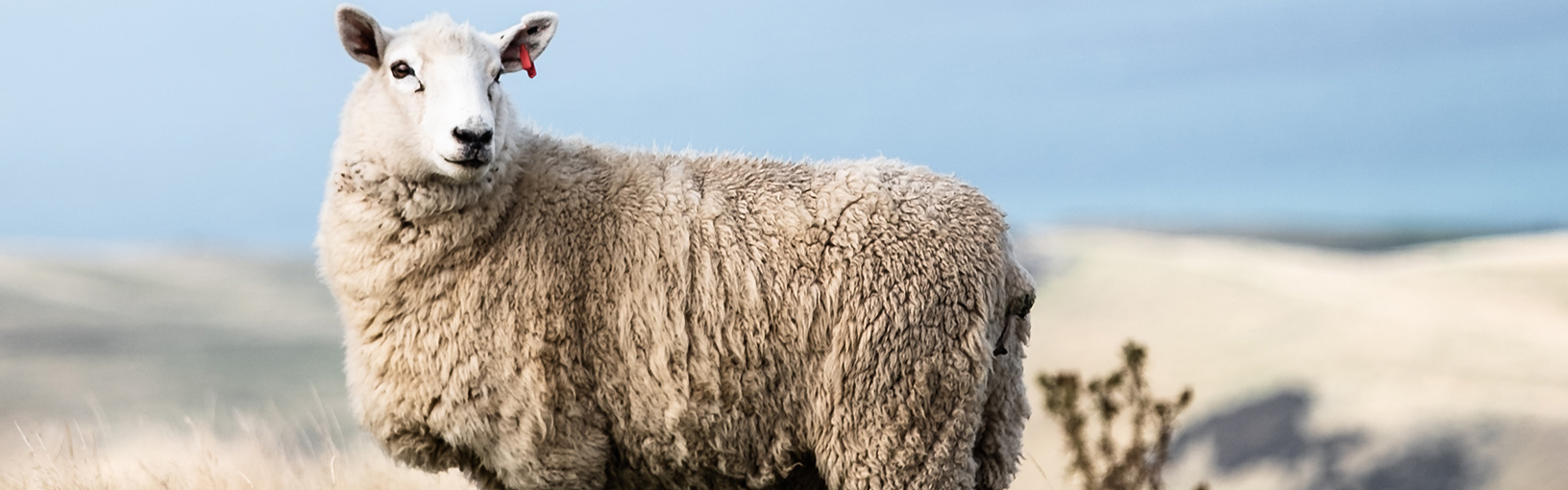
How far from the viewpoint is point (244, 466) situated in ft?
25.3

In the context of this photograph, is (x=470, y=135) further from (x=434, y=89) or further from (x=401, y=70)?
(x=401, y=70)

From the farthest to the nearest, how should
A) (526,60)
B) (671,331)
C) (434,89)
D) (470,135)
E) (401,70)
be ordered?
(526,60)
(671,331)
(401,70)
(434,89)
(470,135)

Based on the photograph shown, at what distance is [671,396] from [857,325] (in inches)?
33.7

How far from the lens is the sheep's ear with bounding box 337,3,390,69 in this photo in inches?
203

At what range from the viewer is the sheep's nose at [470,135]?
4.70 metres

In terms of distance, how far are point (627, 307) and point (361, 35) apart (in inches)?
65.0

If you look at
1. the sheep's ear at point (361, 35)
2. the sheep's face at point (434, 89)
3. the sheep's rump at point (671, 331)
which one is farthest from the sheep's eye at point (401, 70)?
the sheep's rump at point (671, 331)

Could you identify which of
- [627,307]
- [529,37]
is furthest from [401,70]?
[627,307]

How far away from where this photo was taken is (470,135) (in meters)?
4.72

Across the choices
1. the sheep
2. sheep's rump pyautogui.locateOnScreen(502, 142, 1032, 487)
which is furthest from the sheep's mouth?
sheep's rump pyautogui.locateOnScreen(502, 142, 1032, 487)

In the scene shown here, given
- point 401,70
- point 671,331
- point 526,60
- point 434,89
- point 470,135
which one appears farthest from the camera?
point 526,60

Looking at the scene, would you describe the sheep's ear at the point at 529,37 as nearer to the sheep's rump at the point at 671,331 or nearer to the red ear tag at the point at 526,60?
the red ear tag at the point at 526,60

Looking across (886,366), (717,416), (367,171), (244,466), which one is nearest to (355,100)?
(367,171)

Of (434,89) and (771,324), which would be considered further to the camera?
(771,324)
